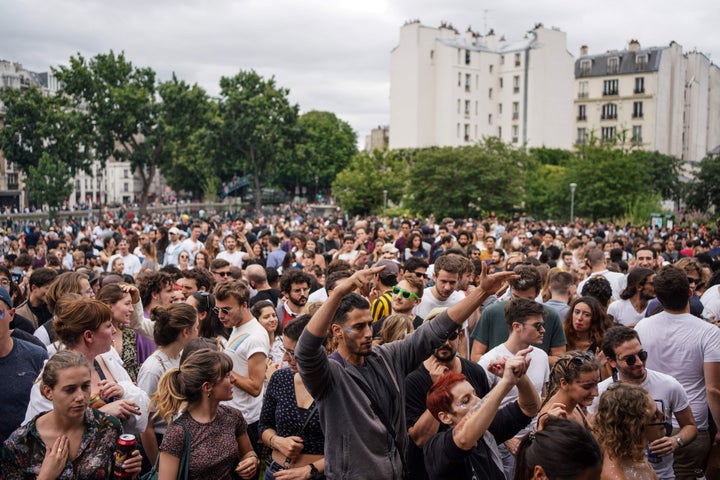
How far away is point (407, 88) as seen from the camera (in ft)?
225

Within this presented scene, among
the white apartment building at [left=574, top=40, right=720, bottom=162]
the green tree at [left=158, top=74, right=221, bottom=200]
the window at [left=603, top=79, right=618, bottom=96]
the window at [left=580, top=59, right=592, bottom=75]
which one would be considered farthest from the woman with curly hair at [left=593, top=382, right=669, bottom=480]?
the window at [left=580, top=59, right=592, bottom=75]

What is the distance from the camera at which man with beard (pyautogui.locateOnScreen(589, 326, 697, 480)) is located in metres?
4.09

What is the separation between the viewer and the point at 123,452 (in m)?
3.36

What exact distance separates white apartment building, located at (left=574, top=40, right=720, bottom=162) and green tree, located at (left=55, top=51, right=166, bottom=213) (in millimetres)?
44061

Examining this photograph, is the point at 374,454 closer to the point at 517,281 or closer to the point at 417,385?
the point at 417,385

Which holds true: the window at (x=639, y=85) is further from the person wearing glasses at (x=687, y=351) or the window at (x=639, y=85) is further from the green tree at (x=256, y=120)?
the person wearing glasses at (x=687, y=351)

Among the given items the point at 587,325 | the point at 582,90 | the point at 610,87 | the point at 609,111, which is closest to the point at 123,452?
the point at 587,325

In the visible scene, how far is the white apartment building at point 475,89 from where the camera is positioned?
223 feet

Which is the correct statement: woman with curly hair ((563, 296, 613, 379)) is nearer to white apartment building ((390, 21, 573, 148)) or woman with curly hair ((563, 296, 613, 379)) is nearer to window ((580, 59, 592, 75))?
white apartment building ((390, 21, 573, 148))

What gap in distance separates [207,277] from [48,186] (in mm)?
44713

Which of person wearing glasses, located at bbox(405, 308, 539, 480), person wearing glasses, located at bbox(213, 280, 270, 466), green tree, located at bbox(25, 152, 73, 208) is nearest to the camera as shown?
person wearing glasses, located at bbox(405, 308, 539, 480)

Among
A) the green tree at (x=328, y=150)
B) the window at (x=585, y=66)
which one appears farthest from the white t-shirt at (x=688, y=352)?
the window at (x=585, y=66)

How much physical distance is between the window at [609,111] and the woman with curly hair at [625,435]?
245ft

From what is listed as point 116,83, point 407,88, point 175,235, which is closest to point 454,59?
point 407,88
